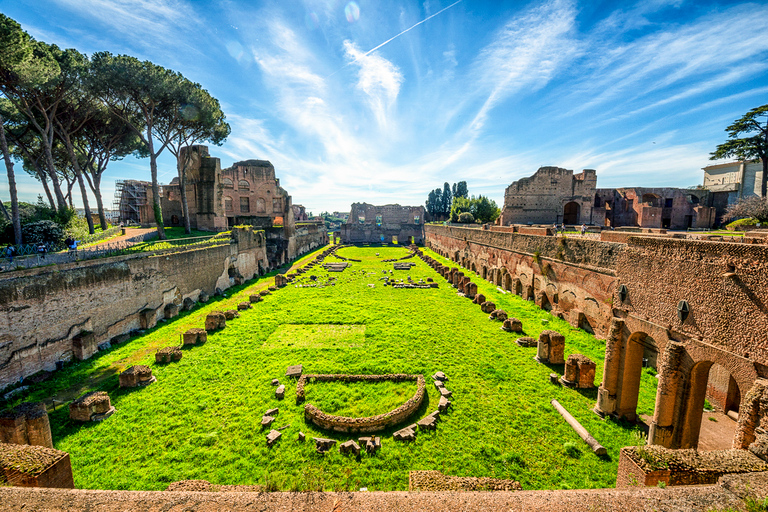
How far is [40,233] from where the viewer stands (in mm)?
11789

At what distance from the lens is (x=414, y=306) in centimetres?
1516

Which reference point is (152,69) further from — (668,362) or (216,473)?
(668,362)

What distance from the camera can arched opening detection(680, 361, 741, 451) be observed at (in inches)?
211

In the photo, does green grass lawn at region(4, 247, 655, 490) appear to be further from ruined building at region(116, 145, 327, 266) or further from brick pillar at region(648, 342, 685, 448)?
ruined building at region(116, 145, 327, 266)

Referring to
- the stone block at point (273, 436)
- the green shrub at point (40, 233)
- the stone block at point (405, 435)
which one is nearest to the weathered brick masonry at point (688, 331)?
the stone block at point (405, 435)

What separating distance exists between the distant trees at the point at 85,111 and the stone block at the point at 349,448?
51.3 feet

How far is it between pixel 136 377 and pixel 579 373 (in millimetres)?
11840

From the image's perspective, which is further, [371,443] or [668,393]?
[371,443]

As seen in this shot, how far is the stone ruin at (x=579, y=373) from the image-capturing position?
25.3ft

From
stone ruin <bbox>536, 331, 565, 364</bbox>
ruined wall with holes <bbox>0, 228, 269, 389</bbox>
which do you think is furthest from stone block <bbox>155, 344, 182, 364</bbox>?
stone ruin <bbox>536, 331, 565, 364</bbox>

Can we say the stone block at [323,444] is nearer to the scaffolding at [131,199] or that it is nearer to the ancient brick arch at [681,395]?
the ancient brick arch at [681,395]

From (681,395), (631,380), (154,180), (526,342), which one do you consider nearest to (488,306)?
(526,342)

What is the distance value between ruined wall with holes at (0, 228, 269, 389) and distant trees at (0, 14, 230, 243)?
4.57 metres

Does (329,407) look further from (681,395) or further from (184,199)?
(184,199)
